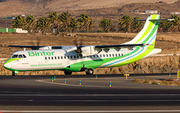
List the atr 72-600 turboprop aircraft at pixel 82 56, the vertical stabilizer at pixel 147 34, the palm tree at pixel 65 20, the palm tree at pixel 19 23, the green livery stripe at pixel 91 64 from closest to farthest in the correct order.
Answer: the atr 72-600 turboprop aircraft at pixel 82 56 → the green livery stripe at pixel 91 64 → the vertical stabilizer at pixel 147 34 → the palm tree at pixel 65 20 → the palm tree at pixel 19 23

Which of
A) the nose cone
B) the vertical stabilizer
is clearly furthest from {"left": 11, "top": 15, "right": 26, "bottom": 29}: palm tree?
the nose cone

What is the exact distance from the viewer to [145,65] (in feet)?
203

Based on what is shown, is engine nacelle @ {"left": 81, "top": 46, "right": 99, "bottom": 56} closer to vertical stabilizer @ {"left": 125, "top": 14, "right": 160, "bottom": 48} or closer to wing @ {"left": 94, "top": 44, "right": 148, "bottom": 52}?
wing @ {"left": 94, "top": 44, "right": 148, "bottom": 52}

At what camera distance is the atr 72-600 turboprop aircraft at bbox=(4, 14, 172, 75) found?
Result: 37.4 meters

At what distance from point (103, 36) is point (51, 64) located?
68.1 meters

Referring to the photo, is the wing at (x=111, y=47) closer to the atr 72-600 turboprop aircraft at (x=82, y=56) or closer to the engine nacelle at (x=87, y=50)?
the atr 72-600 turboprop aircraft at (x=82, y=56)

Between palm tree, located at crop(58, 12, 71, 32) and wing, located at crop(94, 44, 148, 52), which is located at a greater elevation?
palm tree, located at crop(58, 12, 71, 32)

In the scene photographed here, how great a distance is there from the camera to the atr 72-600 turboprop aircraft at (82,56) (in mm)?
37447

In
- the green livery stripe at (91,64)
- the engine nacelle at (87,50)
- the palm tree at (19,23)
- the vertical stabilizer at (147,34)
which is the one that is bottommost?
the green livery stripe at (91,64)

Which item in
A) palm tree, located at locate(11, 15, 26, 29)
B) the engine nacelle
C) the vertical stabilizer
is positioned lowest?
the engine nacelle

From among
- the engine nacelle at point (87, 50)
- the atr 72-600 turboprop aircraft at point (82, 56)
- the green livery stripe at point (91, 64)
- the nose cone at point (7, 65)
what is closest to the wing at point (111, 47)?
the atr 72-600 turboprop aircraft at point (82, 56)

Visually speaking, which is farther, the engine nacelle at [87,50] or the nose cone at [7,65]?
the engine nacelle at [87,50]

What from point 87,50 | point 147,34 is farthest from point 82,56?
point 147,34

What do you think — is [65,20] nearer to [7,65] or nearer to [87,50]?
[87,50]
